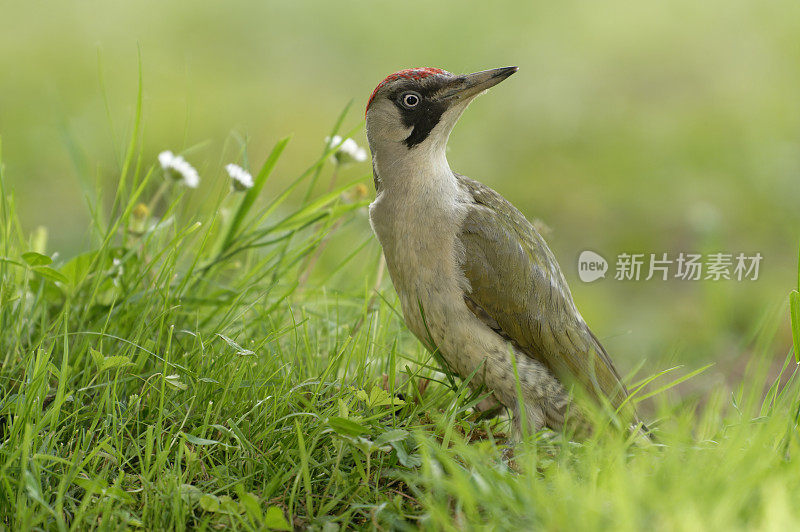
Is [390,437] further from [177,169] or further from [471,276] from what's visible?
[177,169]

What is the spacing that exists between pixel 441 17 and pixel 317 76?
1434 mm

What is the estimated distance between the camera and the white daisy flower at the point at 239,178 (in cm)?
302

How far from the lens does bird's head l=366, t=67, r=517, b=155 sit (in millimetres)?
2916

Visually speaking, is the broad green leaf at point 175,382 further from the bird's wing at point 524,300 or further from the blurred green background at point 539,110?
the blurred green background at point 539,110

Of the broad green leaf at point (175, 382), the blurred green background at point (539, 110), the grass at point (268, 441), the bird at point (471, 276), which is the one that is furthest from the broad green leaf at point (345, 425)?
the blurred green background at point (539, 110)

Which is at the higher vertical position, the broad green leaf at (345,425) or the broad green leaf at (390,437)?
the broad green leaf at (345,425)

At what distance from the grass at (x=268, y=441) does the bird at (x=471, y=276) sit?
173 mm

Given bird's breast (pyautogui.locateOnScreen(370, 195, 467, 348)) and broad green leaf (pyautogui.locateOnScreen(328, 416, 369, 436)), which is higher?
bird's breast (pyautogui.locateOnScreen(370, 195, 467, 348))

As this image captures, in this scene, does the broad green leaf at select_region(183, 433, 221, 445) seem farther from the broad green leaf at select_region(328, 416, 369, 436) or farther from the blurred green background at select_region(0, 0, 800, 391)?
the blurred green background at select_region(0, 0, 800, 391)

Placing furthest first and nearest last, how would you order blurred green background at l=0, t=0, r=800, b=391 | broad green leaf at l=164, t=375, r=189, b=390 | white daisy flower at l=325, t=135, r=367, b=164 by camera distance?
blurred green background at l=0, t=0, r=800, b=391, white daisy flower at l=325, t=135, r=367, b=164, broad green leaf at l=164, t=375, r=189, b=390

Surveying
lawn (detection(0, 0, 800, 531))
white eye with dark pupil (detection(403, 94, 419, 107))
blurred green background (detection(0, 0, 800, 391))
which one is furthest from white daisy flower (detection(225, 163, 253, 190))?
blurred green background (detection(0, 0, 800, 391))

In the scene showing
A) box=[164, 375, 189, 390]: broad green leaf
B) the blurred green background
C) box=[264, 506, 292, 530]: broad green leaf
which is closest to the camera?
box=[264, 506, 292, 530]: broad green leaf

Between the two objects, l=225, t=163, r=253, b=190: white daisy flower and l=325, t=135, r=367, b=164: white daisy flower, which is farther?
l=325, t=135, r=367, b=164: white daisy flower

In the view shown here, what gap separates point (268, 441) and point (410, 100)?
1.28m
